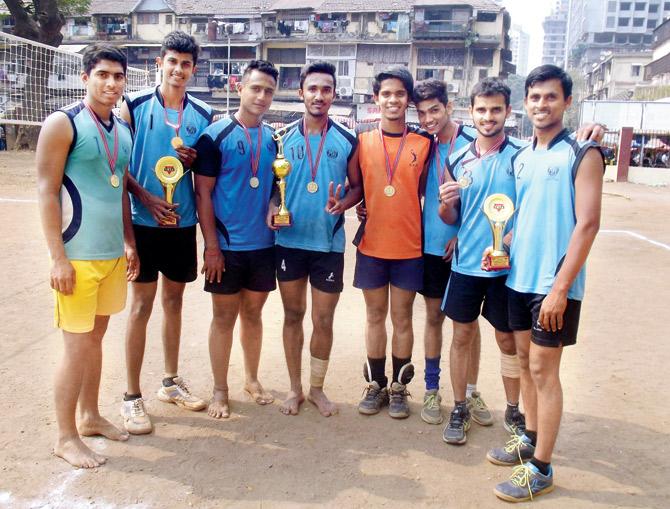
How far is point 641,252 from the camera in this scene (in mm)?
10000

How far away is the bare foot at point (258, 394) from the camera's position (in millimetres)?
4352

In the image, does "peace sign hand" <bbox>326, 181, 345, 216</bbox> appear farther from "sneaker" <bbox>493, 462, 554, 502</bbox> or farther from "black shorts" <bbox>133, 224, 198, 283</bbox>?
"sneaker" <bbox>493, 462, 554, 502</bbox>

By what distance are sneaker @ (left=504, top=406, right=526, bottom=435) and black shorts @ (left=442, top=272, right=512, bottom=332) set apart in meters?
0.60

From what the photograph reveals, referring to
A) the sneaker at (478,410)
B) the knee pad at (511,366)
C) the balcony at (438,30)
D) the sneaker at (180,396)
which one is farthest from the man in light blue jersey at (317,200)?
the balcony at (438,30)

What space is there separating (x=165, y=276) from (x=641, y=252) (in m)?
8.46

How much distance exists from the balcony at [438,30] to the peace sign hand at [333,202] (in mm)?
49372

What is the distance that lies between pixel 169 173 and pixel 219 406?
1567 millimetres

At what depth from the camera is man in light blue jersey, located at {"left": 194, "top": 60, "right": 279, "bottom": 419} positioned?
396 centimetres

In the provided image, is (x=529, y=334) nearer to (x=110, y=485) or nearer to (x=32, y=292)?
(x=110, y=485)

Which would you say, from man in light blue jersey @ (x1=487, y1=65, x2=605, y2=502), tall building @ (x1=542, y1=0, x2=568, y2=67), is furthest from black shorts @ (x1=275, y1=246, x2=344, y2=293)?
tall building @ (x1=542, y1=0, x2=568, y2=67)

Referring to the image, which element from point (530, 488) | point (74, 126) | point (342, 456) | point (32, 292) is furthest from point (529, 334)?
point (32, 292)

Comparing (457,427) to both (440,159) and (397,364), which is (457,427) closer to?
(397,364)

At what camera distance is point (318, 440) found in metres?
3.85

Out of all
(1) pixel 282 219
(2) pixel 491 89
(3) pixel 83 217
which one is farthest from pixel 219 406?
(2) pixel 491 89
